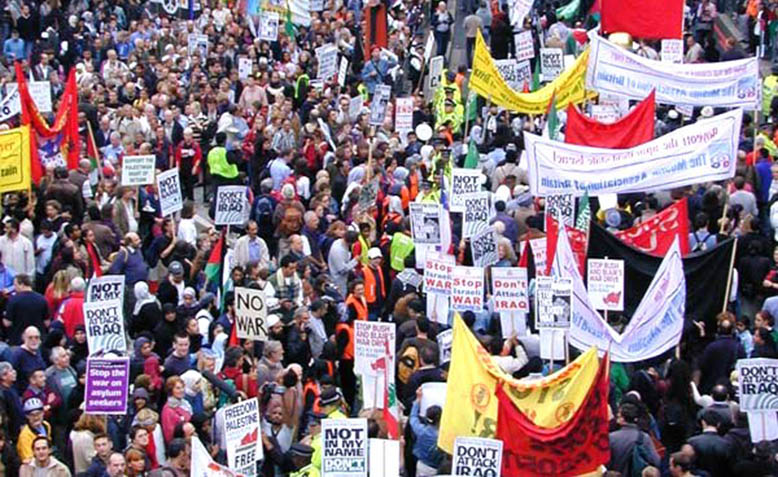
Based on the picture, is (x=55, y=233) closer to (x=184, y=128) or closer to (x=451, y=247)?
(x=451, y=247)

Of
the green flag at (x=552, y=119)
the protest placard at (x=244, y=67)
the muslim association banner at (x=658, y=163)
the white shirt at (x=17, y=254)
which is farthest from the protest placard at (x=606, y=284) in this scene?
the protest placard at (x=244, y=67)

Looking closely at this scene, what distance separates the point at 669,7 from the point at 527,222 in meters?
8.56

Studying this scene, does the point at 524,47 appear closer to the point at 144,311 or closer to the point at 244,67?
the point at 244,67

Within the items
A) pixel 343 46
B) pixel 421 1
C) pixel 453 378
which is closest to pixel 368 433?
pixel 453 378

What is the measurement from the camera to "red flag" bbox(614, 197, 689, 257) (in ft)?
65.0

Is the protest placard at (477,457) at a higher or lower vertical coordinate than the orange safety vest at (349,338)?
lower

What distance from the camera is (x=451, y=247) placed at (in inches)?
820

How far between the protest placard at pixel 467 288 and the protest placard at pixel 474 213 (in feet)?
8.29

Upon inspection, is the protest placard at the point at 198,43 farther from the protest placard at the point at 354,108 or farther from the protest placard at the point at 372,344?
the protest placard at the point at 372,344

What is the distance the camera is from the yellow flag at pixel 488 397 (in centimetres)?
1508

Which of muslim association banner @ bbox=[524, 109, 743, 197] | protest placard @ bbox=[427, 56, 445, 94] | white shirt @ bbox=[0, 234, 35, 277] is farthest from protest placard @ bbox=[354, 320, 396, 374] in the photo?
protest placard @ bbox=[427, 56, 445, 94]

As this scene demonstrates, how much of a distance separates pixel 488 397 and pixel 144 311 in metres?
4.65

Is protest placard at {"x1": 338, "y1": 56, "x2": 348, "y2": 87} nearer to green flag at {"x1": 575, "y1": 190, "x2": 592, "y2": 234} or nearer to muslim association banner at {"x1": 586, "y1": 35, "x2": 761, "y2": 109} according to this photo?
muslim association banner at {"x1": 586, "y1": 35, "x2": 761, "y2": 109}

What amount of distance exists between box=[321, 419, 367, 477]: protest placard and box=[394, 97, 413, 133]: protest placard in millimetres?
13319
